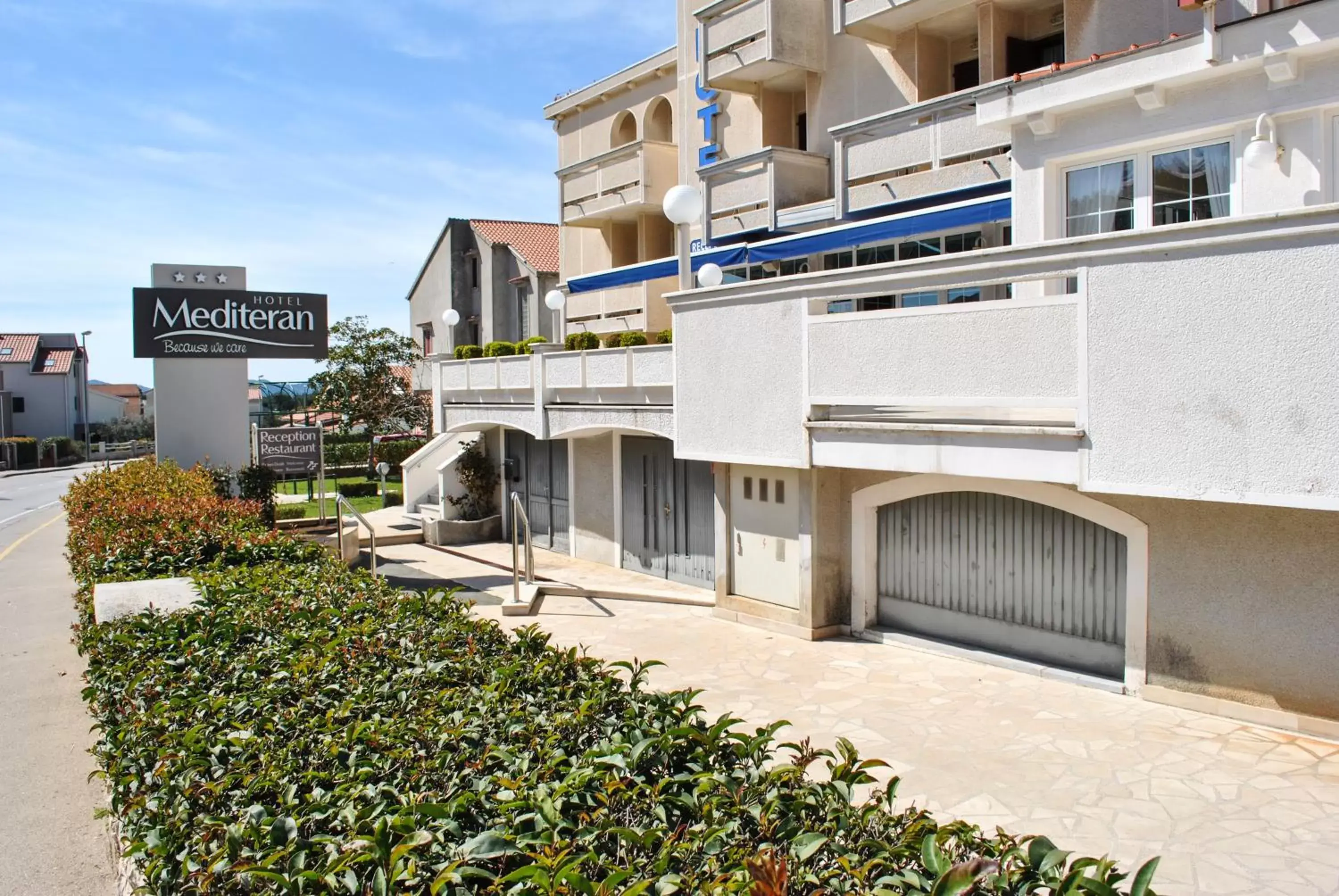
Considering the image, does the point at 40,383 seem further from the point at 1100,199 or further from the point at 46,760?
the point at 1100,199

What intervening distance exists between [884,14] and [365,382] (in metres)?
28.8

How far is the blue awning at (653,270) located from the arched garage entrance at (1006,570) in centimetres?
653

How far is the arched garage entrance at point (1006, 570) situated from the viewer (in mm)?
10258

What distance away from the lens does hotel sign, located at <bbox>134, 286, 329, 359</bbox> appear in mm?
20344

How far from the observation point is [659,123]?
2561 cm

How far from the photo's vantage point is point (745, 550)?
14.2 metres

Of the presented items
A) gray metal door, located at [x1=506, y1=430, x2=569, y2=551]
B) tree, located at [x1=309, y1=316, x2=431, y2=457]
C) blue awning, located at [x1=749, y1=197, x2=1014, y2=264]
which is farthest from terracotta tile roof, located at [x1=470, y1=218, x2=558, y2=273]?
blue awning, located at [x1=749, y1=197, x2=1014, y2=264]

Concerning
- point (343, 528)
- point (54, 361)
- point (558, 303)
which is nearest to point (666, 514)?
point (558, 303)

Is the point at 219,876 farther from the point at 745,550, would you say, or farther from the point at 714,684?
the point at 745,550

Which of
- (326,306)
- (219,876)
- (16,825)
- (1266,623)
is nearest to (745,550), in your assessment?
(1266,623)

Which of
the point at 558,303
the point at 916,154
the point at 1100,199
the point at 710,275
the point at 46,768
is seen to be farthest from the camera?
the point at 558,303

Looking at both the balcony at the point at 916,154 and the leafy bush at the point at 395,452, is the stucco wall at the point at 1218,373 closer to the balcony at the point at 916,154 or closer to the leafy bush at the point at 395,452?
the balcony at the point at 916,154

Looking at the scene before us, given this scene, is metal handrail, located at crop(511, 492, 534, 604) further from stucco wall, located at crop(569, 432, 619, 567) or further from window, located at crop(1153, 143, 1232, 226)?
window, located at crop(1153, 143, 1232, 226)

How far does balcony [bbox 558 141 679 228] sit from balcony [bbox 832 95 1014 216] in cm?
763
